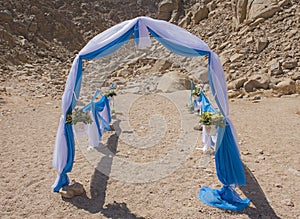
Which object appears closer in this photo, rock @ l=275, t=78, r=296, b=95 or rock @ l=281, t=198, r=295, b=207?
rock @ l=281, t=198, r=295, b=207

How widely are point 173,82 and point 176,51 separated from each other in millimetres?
10582

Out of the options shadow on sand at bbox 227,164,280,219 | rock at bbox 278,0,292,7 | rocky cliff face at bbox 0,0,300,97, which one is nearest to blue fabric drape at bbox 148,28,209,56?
shadow on sand at bbox 227,164,280,219

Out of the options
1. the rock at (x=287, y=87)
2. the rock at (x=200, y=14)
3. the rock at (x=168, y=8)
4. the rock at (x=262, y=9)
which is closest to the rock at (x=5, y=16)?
the rock at (x=168, y=8)

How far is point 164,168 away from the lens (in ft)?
19.7

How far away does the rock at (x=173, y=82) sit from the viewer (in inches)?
606

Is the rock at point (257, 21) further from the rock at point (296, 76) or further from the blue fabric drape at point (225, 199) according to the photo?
the blue fabric drape at point (225, 199)

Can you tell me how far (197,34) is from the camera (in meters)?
22.5

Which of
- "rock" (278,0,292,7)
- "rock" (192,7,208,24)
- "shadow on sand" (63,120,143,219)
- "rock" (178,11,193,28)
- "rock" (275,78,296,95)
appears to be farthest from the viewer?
"rock" (178,11,193,28)

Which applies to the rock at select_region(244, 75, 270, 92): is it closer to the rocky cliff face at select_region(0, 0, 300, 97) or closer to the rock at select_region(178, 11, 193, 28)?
the rocky cliff face at select_region(0, 0, 300, 97)

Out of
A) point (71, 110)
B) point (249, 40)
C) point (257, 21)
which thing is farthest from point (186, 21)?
point (71, 110)

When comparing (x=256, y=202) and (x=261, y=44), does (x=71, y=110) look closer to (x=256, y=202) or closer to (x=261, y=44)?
(x=256, y=202)

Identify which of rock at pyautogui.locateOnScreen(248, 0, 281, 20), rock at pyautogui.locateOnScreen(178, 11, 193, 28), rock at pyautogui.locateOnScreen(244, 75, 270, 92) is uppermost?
rock at pyautogui.locateOnScreen(178, 11, 193, 28)

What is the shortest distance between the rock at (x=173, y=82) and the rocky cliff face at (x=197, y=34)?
2302 mm

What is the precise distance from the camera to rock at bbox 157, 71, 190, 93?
1540 centimetres
